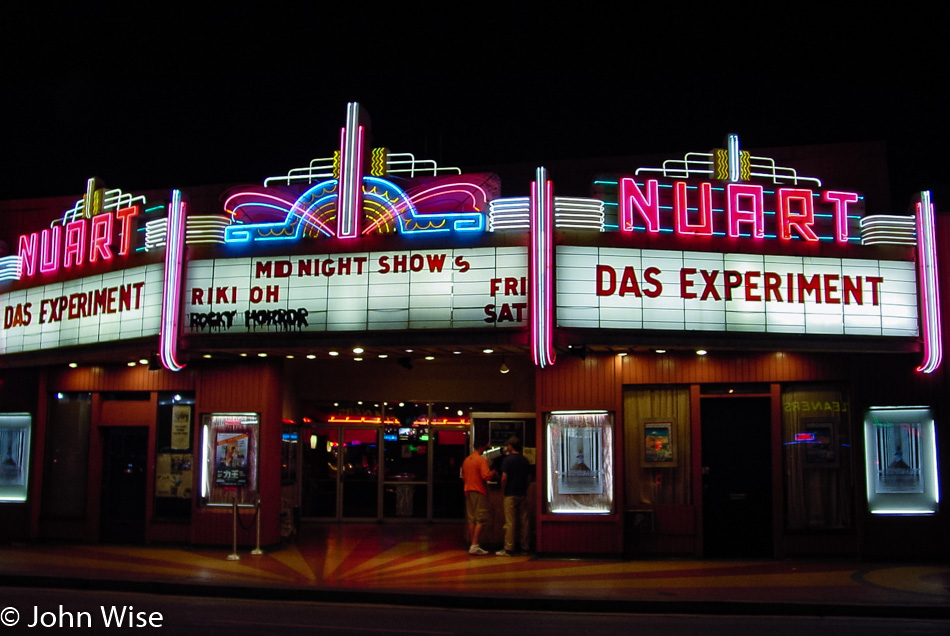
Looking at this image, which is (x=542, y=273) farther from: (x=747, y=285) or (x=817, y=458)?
(x=817, y=458)

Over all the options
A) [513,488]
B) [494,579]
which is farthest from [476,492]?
[494,579]

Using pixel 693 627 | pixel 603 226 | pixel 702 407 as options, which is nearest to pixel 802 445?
pixel 702 407

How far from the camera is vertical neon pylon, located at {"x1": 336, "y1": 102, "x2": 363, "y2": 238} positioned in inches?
573

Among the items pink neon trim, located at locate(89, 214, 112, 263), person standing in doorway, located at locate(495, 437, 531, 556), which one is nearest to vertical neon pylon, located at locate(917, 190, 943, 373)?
person standing in doorway, located at locate(495, 437, 531, 556)

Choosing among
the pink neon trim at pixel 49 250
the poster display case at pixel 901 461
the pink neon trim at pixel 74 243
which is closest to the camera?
the poster display case at pixel 901 461

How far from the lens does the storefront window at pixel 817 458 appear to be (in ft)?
49.8

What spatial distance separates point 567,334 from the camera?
13891 mm

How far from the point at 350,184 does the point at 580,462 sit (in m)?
6.22

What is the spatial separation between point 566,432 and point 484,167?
21.4 ft

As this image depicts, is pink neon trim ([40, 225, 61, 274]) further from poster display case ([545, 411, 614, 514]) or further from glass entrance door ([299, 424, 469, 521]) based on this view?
poster display case ([545, 411, 614, 514])

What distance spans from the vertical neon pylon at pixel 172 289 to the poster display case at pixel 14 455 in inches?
220

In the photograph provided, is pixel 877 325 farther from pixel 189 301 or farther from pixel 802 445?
pixel 189 301

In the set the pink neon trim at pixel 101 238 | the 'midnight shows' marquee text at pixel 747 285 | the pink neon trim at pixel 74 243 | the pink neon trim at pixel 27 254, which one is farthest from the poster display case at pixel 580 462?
the pink neon trim at pixel 27 254

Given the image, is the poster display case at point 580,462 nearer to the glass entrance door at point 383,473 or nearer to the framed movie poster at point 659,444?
the framed movie poster at point 659,444
